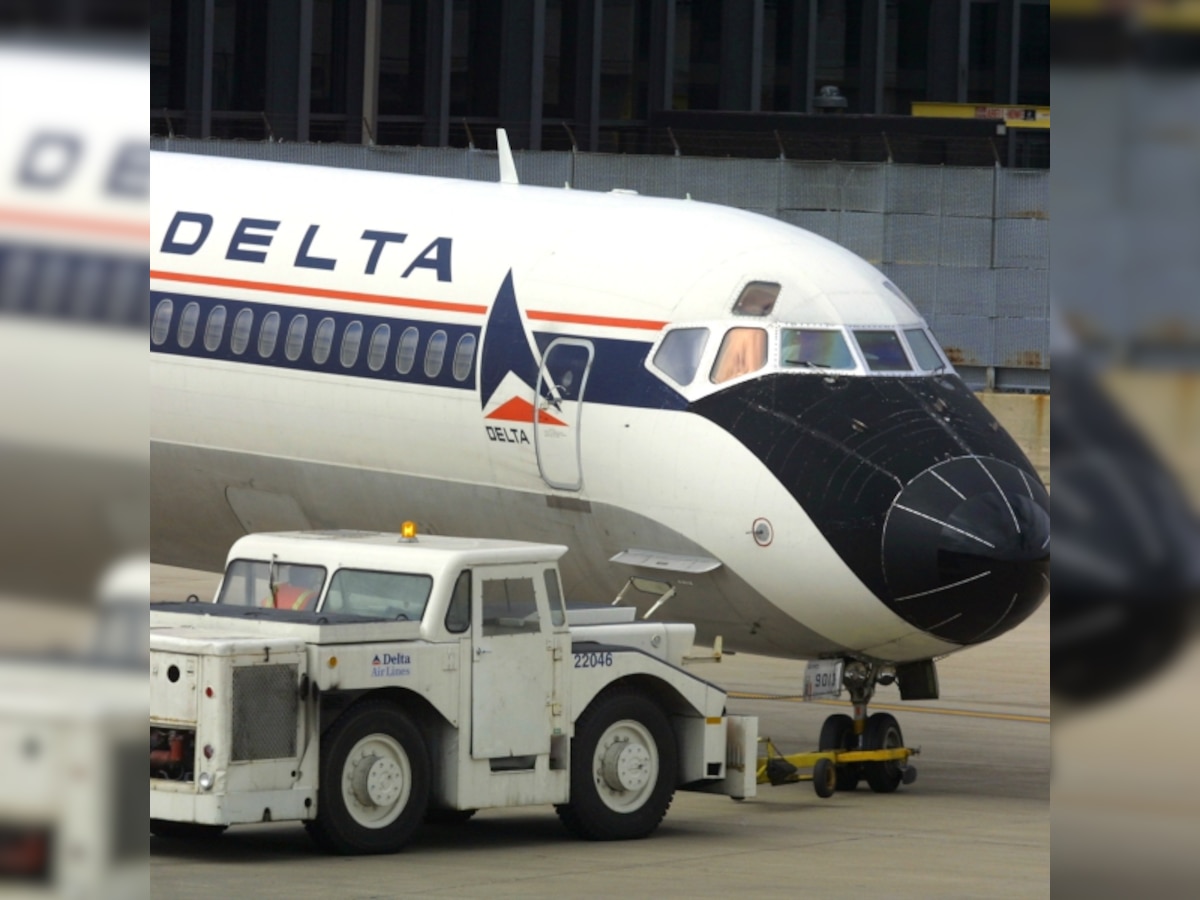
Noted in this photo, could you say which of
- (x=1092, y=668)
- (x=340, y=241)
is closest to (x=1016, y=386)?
(x=340, y=241)

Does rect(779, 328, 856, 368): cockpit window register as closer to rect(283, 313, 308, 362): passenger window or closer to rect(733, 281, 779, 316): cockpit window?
rect(733, 281, 779, 316): cockpit window

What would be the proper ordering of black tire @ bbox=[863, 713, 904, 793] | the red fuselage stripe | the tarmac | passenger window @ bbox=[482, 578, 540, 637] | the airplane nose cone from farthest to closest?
black tire @ bbox=[863, 713, 904, 793], the red fuselage stripe, the airplane nose cone, passenger window @ bbox=[482, 578, 540, 637], the tarmac

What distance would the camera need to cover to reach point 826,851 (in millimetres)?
14453

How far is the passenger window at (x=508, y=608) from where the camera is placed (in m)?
14.7

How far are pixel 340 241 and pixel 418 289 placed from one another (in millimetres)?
1066

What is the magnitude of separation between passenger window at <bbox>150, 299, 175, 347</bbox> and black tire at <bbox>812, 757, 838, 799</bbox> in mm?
7260

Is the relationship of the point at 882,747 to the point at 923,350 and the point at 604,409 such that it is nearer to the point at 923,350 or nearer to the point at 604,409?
the point at 923,350

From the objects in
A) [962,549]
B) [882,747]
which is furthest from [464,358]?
[882,747]

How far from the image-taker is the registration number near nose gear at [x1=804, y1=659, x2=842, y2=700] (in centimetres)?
1659

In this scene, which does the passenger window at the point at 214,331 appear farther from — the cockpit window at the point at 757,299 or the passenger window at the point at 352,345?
the cockpit window at the point at 757,299

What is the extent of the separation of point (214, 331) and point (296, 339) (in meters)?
0.87

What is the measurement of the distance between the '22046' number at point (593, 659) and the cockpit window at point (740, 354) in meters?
2.84

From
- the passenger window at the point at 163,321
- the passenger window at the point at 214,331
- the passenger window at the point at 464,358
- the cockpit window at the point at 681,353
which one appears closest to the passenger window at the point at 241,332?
the passenger window at the point at 214,331

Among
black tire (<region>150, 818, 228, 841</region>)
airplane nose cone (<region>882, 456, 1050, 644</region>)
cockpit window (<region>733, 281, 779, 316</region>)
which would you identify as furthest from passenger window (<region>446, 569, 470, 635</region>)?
cockpit window (<region>733, 281, 779, 316</region>)
